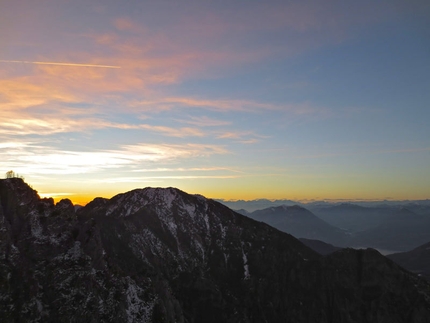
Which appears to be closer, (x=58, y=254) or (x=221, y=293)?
(x=58, y=254)

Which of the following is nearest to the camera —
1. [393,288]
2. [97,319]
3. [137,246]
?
[97,319]

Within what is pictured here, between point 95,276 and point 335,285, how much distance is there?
14611 cm

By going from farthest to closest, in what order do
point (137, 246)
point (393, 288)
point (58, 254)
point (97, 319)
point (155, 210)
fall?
1. point (155, 210)
2. point (393, 288)
3. point (137, 246)
4. point (58, 254)
5. point (97, 319)

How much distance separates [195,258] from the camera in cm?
17550

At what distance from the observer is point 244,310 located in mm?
158875

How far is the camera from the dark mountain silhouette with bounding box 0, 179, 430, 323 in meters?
85.5

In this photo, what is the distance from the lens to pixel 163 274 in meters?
154

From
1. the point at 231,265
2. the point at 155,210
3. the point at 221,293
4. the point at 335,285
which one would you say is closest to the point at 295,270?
the point at 335,285

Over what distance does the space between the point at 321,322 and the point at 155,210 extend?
12171cm

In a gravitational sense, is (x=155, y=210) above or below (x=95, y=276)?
above

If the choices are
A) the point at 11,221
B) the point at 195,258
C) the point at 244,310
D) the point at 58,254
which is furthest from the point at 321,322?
the point at 11,221

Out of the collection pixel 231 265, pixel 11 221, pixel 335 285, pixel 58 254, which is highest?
pixel 11 221

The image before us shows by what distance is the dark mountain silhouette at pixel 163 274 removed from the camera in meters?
85.5

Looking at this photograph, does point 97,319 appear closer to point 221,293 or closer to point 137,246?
point 137,246
